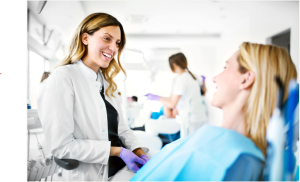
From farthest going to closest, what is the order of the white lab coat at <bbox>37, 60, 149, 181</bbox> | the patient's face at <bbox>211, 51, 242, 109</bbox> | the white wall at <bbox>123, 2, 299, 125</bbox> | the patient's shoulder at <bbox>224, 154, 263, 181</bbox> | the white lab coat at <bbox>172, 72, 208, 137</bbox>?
the white lab coat at <bbox>172, 72, 208, 137</bbox> < the white wall at <bbox>123, 2, 299, 125</bbox> < the white lab coat at <bbox>37, 60, 149, 181</bbox> < the patient's face at <bbox>211, 51, 242, 109</bbox> < the patient's shoulder at <bbox>224, 154, 263, 181</bbox>

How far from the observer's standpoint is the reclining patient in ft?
2.36

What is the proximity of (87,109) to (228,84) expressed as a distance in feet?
2.42

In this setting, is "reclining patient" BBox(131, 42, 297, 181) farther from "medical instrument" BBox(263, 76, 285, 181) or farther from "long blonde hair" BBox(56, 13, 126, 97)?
"long blonde hair" BBox(56, 13, 126, 97)

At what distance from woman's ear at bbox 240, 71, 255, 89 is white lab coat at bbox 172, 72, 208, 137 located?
1.32ft

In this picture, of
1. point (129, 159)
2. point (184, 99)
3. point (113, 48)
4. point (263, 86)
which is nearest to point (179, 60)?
point (184, 99)

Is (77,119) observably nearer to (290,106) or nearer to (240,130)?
(240,130)

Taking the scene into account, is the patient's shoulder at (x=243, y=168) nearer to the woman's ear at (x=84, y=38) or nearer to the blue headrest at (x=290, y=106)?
the blue headrest at (x=290, y=106)

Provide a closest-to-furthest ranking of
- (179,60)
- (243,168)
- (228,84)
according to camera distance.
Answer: (243,168), (228,84), (179,60)

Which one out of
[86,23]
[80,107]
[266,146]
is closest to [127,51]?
[86,23]

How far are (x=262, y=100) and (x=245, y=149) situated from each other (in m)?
0.22

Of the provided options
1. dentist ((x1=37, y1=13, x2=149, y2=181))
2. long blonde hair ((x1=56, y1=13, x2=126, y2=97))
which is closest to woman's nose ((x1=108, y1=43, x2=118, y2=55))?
dentist ((x1=37, y1=13, x2=149, y2=181))

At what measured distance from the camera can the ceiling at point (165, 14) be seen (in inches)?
44.1

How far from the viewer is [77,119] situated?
3.26ft
